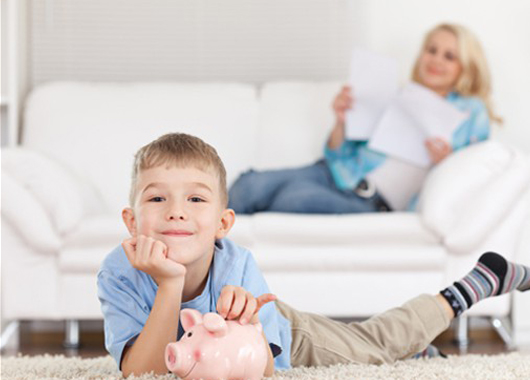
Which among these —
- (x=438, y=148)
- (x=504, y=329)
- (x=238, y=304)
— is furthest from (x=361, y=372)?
(x=438, y=148)

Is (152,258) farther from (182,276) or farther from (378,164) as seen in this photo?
(378,164)

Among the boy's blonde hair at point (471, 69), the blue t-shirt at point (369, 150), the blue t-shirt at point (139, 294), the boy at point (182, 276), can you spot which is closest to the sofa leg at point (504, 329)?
the blue t-shirt at point (369, 150)

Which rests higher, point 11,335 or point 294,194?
point 294,194

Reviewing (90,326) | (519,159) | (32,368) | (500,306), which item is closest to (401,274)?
(500,306)

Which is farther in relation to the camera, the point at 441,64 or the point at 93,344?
the point at 441,64

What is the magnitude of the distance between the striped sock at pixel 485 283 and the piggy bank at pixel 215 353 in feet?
1.93

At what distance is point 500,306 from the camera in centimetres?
214

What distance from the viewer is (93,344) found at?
Result: 2.16m

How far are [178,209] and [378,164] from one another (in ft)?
5.05

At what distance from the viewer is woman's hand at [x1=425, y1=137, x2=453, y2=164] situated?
2371mm

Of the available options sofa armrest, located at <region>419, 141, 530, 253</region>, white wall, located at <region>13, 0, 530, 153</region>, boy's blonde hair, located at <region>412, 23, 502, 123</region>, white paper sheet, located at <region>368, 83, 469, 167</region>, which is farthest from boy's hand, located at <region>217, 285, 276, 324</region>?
white wall, located at <region>13, 0, 530, 153</region>

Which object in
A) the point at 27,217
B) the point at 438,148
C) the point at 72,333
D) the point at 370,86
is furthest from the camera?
the point at 370,86

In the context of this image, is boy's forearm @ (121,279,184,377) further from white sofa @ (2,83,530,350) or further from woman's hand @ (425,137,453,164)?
woman's hand @ (425,137,453,164)

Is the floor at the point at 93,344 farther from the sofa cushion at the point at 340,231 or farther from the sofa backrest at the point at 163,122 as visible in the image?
the sofa backrest at the point at 163,122
